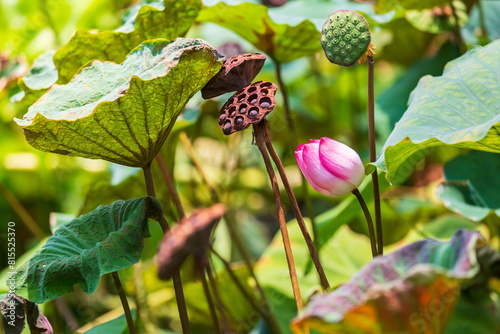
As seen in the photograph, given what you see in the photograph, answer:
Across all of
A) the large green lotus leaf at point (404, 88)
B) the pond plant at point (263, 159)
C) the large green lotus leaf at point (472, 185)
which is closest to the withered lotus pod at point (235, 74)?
the pond plant at point (263, 159)

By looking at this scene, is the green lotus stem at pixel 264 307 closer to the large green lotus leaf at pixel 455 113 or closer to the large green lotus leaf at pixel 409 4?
the large green lotus leaf at pixel 455 113

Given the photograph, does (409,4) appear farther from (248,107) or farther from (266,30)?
(248,107)

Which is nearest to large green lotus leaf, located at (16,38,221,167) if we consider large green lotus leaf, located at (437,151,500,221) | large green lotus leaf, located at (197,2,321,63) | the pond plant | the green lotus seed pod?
the pond plant

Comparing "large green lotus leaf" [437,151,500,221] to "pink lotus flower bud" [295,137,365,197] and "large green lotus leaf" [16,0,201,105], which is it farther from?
"large green lotus leaf" [16,0,201,105]

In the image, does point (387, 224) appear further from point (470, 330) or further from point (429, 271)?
point (429, 271)

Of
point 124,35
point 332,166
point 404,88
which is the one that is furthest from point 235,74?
point 404,88

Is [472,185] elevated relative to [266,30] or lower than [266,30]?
lower
